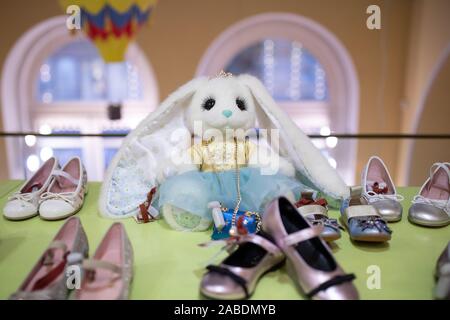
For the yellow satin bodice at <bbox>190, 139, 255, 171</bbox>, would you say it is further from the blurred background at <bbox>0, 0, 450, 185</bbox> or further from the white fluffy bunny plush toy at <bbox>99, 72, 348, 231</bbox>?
the blurred background at <bbox>0, 0, 450, 185</bbox>

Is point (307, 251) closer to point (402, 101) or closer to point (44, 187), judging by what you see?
point (44, 187)

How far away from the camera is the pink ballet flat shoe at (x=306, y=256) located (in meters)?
0.72

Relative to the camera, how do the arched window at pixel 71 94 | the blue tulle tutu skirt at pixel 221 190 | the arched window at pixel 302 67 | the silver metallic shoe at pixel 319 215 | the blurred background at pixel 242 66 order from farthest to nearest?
the arched window at pixel 71 94 → the arched window at pixel 302 67 → the blurred background at pixel 242 66 → the blue tulle tutu skirt at pixel 221 190 → the silver metallic shoe at pixel 319 215

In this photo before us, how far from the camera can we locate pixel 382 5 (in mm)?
2236

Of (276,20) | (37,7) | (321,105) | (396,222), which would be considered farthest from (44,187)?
(321,105)

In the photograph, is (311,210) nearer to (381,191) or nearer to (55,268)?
(381,191)

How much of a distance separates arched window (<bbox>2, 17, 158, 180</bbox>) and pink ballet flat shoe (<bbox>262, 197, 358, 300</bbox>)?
203 centimetres

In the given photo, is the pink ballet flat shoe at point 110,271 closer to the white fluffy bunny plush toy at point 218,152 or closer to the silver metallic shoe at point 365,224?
the white fluffy bunny plush toy at point 218,152

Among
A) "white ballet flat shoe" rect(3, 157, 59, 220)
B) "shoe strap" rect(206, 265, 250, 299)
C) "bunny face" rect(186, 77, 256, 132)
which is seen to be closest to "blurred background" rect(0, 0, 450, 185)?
"white ballet flat shoe" rect(3, 157, 59, 220)

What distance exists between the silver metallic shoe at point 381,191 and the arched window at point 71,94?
1795 millimetres

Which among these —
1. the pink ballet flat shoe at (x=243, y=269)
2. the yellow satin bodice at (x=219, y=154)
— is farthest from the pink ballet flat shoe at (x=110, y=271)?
the yellow satin bodice at (x=219, y=154)

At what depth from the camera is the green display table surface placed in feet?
2.61
